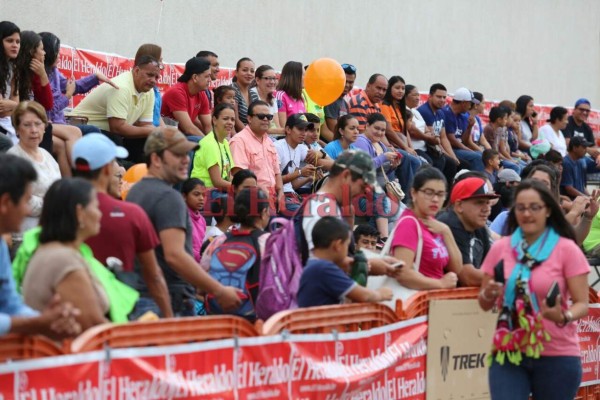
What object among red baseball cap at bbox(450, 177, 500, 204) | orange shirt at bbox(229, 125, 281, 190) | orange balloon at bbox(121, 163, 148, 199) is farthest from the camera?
orange shirt at bbox(229, 125, 281, 190)

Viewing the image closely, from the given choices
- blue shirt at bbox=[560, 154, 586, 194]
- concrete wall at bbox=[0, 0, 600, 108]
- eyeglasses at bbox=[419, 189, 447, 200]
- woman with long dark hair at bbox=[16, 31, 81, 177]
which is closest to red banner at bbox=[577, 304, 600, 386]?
eyeglasses at bbox=[419, 189, 447, 200]

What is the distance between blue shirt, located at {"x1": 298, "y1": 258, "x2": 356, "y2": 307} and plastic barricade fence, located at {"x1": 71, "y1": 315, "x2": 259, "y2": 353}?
32.9 inches

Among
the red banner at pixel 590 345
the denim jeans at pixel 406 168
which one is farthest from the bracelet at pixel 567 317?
the denim jeans at pixel 406 168

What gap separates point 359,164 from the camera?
24.9 ft

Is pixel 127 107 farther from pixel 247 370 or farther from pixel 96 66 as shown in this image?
pixel 247 370

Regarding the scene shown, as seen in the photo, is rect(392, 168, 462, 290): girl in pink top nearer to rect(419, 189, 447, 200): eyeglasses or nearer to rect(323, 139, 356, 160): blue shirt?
rect(419, 189, 447, 200): eyeglasses

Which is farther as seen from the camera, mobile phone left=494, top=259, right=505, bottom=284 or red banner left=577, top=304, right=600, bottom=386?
red banner left=577, top=304, right=600, bottom=386

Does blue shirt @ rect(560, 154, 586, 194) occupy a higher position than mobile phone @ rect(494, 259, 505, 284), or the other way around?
blue shirt @ rect(560, 154, 586, 194)

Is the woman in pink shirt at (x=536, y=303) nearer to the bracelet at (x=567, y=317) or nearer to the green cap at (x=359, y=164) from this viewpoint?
the bracelet at (x=567, y=317)

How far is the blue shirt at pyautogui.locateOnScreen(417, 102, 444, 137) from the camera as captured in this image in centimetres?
1636

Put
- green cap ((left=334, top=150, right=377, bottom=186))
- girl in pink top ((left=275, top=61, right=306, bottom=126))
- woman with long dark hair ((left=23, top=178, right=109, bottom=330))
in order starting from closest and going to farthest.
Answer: woman with long dark hair ((left=23, top=178, right=109, bottom=330))
green cap ((left=334, top=150, right=377, bottom=186))
girl in pink top ((left=275, top=61, right=306, bottom=126))

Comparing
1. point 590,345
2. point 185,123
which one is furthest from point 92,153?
point 185,123

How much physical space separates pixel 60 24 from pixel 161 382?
902cm

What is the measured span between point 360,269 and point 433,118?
934 cm
